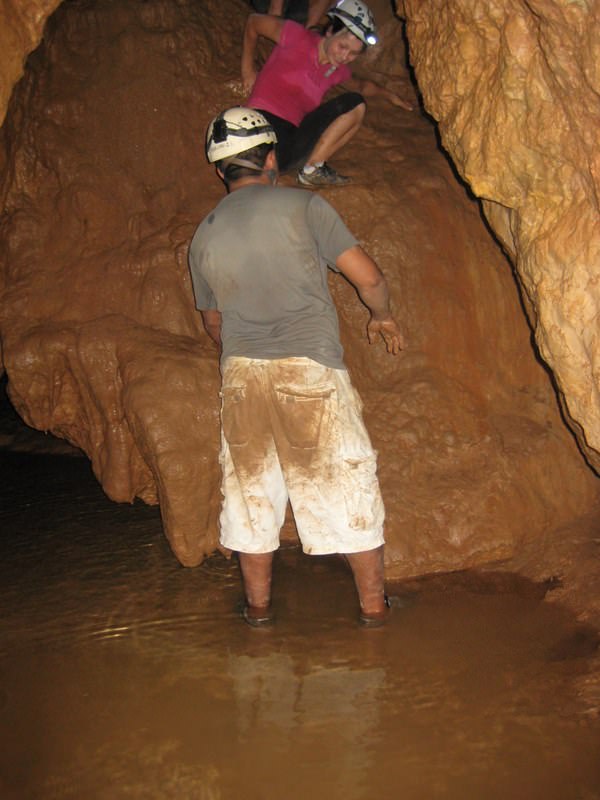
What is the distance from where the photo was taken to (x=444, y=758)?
8.45 ft

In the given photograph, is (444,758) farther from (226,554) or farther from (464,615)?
(226,554)

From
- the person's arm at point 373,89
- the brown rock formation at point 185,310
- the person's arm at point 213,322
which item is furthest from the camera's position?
the person's arm at point 373,89

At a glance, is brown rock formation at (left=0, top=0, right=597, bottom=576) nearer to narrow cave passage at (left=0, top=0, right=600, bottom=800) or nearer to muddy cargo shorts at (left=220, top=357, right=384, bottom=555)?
narrow cave passage at (left=0, top=0, right=600, bottom=800)

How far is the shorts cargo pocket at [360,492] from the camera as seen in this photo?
3.24 metres

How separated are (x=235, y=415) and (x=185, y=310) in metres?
1.10

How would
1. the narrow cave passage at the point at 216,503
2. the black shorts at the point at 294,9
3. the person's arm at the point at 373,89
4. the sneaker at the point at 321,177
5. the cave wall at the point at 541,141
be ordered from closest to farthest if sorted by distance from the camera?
the narrow cave passage at the point at 216,503
the cave wall at the point at 541,141
the sneaker at the point at 321,177
the person's arm at the point at 373,89
the black shorts at the point at 294,9

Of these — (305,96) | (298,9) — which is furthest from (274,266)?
(298,9)

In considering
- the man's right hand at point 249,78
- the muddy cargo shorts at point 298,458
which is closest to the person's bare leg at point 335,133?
the man's right hand at point 249,78

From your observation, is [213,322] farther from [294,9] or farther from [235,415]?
[294,9]

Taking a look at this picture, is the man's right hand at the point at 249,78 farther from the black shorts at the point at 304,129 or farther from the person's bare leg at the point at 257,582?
the person's bare leg at the point at 257,582

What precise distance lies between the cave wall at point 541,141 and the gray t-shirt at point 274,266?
75 cm

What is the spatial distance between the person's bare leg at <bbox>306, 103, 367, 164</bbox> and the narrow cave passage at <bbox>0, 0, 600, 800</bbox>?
0.52 feet

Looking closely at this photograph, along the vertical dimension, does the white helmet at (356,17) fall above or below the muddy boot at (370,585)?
above

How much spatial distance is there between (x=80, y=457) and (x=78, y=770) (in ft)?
11.7
